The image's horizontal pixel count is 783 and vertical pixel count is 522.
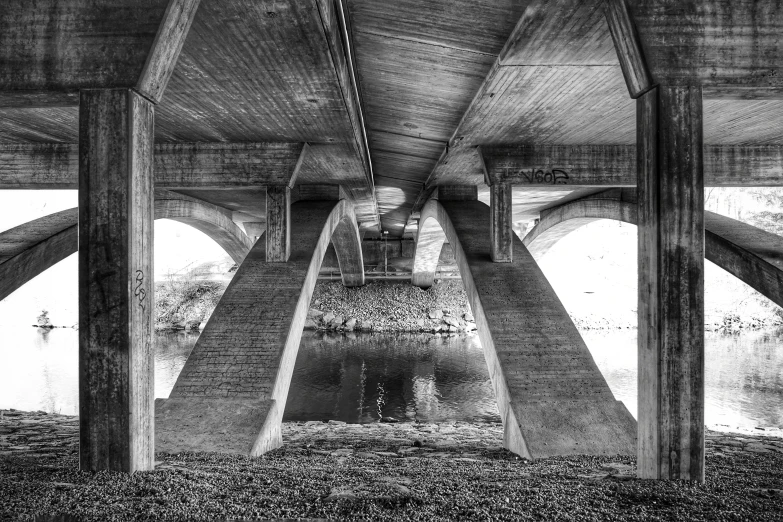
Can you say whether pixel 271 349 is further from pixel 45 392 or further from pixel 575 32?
pixel 45 392

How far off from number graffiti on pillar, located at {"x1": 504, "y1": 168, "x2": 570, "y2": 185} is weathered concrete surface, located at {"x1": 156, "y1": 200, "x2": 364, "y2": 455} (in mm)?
6071

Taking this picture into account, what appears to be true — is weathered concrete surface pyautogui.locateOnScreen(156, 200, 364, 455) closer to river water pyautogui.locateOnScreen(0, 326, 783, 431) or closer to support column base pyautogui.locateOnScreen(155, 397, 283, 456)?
support column base pyautogui.locateOnScreen(155, 397, 283, 456)

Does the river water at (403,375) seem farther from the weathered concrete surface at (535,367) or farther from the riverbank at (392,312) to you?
the weathered concrete surface at (535,367)

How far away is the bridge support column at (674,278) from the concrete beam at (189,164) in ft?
29.1

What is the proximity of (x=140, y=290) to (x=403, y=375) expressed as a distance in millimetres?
16677

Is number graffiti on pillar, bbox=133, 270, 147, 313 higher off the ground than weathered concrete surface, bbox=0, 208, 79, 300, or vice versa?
weathered concrete surface, bbox=0, 208, 79, 300

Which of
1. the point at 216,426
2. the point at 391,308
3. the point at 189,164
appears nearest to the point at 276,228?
the point at 189,164

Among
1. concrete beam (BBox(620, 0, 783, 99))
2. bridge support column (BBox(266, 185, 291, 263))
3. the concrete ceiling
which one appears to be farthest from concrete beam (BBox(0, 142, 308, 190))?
concrete beam (BBox(620, 0, 783, 99))

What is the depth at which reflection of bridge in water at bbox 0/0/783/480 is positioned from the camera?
5094 mm

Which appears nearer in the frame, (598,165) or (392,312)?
(598,165)

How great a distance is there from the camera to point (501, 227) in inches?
535

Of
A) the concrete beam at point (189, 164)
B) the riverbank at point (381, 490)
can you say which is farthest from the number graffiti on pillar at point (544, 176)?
the riverbank at point (381, 490)

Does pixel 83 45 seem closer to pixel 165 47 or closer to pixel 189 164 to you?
pixel 165 47

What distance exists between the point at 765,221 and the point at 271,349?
40586 mm
